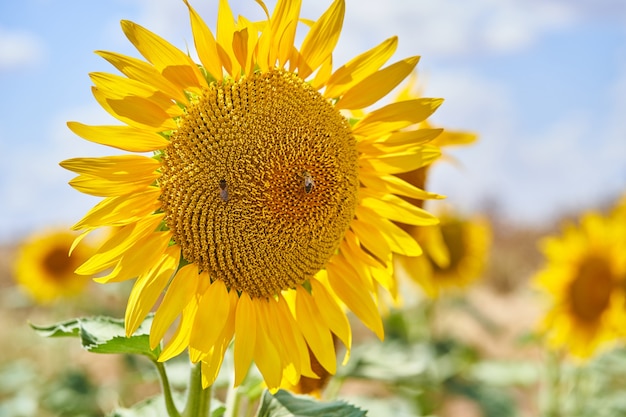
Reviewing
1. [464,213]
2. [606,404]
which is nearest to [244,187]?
[606,404]

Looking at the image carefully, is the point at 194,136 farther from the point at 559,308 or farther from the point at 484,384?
the point at 484,384

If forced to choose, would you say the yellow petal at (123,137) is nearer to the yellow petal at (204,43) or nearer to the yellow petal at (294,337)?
the yellow petal at (204,43)

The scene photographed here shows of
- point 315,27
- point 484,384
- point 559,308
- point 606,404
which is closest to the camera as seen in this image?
point 315,27

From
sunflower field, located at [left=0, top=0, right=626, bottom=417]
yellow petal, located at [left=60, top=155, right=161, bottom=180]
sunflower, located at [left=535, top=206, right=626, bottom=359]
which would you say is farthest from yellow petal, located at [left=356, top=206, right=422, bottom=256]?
sunflower, located at [left=535, top=206, right=626, bottom=359]

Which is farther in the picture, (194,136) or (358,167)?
(358,167)

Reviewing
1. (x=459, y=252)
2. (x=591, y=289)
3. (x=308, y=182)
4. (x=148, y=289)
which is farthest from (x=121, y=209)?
(x=459, y=252)

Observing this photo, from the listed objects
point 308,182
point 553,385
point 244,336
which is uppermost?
point 308,182

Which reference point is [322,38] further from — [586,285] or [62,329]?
[586,285]
